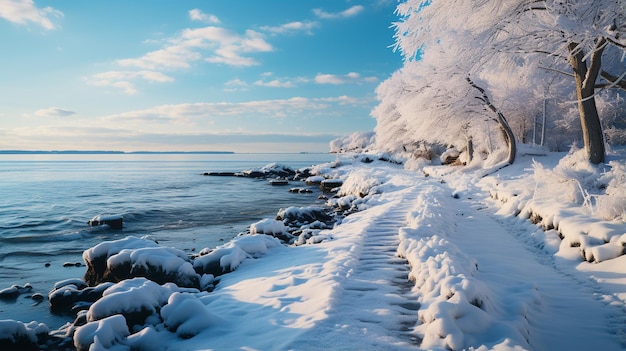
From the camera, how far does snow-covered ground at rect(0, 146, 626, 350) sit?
3.97 meters

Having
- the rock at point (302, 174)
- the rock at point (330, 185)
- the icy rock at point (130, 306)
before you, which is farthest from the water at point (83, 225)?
the rock at point (302, 174)

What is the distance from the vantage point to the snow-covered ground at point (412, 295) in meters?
3.97

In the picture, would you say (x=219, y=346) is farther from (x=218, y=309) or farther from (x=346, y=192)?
(x=346, y=192)

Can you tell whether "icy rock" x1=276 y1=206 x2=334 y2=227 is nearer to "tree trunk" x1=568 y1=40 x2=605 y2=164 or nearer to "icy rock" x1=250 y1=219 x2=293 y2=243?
"icy rock" x1=250 y1=219 x2=293 y2=243

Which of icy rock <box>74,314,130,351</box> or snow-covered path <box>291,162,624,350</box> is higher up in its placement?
snow-covered path <box>291,162,624,350</box>

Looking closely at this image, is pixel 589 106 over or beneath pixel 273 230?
over

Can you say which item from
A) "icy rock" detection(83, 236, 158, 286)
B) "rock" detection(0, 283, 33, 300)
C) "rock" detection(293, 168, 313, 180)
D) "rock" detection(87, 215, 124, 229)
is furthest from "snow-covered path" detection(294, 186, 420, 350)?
"rock" detection(293, 168, 313, 180)

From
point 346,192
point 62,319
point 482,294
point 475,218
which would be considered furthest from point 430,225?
point 346,192

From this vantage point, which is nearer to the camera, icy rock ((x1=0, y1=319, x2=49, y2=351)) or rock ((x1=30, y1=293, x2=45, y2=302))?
icy rock ((x1=0, y1=319, x2=49, y2=351))

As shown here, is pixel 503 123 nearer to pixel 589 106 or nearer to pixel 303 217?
pixel 589 106

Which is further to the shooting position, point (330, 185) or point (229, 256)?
point (330, 185)

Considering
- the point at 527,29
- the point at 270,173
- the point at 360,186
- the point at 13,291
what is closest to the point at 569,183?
the point at 527,29

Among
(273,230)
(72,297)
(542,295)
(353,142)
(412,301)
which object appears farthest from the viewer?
(353,142)

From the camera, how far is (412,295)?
16.7 feet
